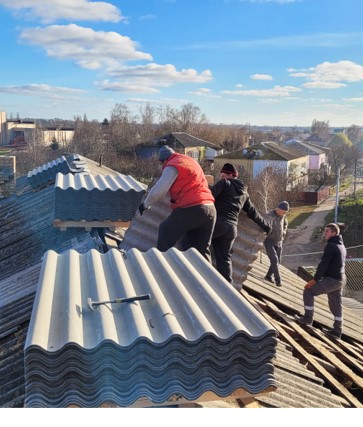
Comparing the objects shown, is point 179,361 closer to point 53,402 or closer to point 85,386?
point 85,386

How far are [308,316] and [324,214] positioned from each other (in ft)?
104

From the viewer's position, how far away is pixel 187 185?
15.8ft

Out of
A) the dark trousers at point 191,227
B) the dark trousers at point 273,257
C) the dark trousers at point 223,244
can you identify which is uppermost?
the dark trousers at point 191,227

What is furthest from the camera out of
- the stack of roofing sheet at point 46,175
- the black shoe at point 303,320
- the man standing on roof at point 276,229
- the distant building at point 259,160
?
the distant building at point 259,160

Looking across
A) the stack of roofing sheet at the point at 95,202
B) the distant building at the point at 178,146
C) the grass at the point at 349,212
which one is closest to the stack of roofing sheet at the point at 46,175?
the stack of roofing sheet at the point at 95,202

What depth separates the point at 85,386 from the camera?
2492mm

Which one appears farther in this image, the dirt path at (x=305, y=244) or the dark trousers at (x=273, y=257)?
the dirt path at (x=305, y=244)

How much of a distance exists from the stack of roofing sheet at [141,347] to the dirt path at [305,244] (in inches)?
799

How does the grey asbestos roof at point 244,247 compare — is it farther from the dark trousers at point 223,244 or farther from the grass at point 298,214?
the grass at point 298,214

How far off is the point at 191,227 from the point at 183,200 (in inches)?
10.3

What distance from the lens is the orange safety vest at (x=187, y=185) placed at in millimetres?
4738

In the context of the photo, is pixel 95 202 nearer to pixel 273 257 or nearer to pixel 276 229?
pixel 273 257

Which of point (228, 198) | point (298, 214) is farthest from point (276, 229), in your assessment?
point (298, 214)

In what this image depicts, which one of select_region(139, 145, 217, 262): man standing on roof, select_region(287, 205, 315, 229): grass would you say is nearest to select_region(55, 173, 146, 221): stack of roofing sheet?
select_region(139, 145, 217, 262): man standing on roof
